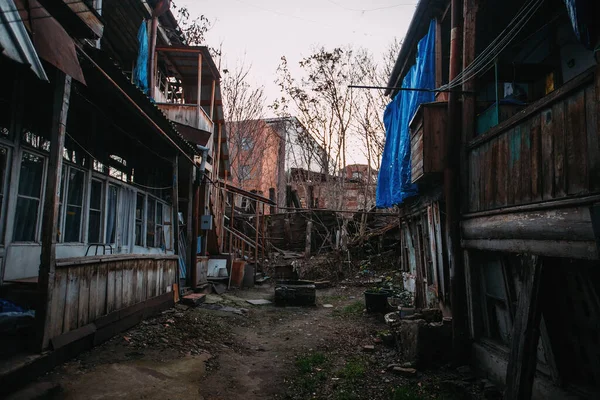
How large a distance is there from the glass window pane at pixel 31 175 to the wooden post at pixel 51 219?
140 cm

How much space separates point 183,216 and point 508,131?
11.4 m

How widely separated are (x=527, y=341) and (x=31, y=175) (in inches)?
275

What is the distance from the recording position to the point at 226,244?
16.1 meters

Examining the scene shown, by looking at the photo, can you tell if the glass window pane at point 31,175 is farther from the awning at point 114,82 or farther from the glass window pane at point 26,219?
the awning at point 114,82

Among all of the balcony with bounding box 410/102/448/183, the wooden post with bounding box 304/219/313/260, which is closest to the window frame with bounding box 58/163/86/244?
the balcony with bounding box 410/102/448/183

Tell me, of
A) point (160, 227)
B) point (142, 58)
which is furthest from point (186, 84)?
point (160, 227)

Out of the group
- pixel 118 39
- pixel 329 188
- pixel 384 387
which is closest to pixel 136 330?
pixel 384 387

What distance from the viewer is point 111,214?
26.5ft

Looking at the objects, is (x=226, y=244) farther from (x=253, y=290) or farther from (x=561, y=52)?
(x=561, y=52)

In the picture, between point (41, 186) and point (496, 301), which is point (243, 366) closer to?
point (496, 301)

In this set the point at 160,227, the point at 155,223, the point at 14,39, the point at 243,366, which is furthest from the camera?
the point at 160,227

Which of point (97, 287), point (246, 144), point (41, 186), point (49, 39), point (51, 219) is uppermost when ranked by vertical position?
point (246, 144)

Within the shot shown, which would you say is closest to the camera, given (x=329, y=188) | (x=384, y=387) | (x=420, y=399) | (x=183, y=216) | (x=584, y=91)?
(x=584, y=91)

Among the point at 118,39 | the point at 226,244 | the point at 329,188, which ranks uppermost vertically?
the point at 118,39
